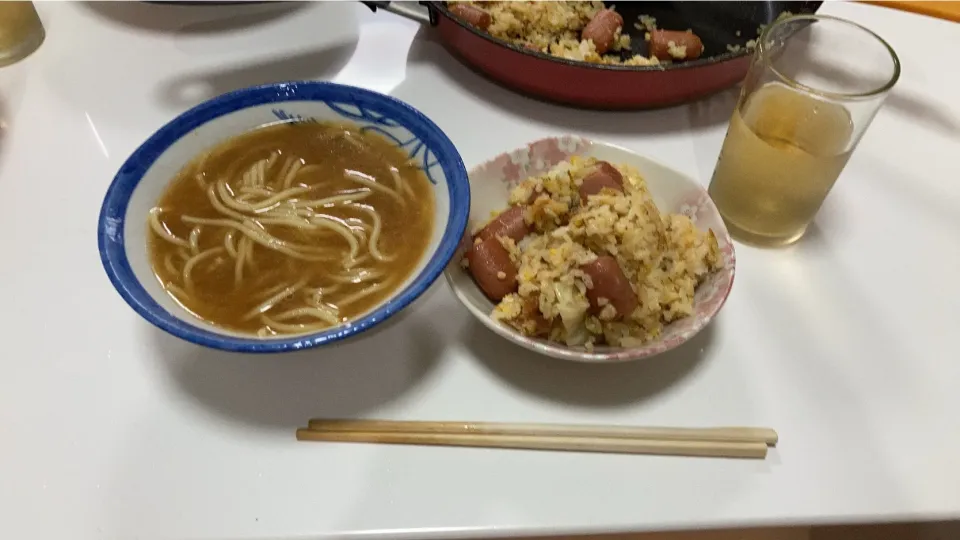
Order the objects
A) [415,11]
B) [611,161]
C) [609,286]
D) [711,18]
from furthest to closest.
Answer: [711,18], [415,11], [611,161], [609,286]

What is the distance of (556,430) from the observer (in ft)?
3.00

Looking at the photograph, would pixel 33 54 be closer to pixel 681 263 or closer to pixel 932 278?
pixel 681 263

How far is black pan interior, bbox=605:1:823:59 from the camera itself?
147 cm

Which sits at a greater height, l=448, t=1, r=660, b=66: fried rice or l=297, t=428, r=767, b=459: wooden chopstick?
l=448, t=1, r=660, b=66: fried rice

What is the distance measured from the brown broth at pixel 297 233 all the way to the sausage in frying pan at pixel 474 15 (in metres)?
0.44

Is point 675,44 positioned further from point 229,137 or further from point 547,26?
point 229,137

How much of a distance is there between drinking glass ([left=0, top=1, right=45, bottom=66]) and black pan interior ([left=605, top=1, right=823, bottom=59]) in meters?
1.26

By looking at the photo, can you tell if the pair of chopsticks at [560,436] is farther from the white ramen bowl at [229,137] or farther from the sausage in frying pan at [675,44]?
the sausage in frying pan at [675,44]

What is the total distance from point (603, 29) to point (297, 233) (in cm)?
79

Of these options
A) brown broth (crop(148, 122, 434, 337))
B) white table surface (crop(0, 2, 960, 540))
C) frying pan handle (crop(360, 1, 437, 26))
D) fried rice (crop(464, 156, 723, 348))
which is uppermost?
frying pan handle (crop(360, 1, 437, 26))


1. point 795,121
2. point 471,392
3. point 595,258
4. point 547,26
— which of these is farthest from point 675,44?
point 471,392

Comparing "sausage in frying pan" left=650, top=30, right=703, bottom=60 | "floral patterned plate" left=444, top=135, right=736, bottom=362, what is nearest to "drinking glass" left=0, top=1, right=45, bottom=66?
"floral patterned plate" left=444, top=135, right=736, bottom=362

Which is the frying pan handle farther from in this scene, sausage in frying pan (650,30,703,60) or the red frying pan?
sausage in frying pan (650,30,703,60)

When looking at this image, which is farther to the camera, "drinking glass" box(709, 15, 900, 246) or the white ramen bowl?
"drinking glass" box(709, 15, 900, 246)
